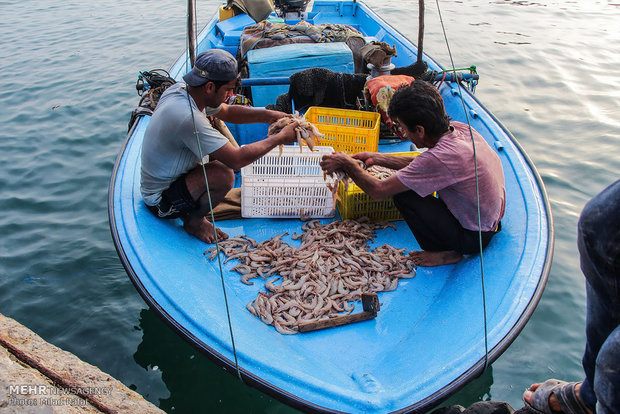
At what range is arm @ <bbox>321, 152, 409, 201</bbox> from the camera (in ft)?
11.3

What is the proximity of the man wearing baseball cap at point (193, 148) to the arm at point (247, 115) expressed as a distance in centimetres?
25

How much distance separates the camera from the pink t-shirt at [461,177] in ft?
10.7

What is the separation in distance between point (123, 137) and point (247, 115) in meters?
4.38

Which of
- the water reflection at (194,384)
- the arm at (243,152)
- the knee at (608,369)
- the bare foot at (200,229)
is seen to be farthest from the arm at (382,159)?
the knee at (608,369)

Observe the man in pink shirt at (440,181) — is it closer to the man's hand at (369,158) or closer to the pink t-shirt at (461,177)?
the pink t-shirt at (461,177)

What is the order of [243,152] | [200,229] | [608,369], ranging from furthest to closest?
1. [200,229]
2. [243,152]
3. [608,369]

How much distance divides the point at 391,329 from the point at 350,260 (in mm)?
785

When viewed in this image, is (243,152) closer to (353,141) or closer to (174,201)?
(174,201)

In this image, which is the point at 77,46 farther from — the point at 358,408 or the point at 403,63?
the point at 358,408

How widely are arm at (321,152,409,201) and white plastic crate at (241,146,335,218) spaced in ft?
1.89

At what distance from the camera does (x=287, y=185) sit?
4.32 m

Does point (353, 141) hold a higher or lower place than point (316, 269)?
higher

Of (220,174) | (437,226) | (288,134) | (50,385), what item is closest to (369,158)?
(288,134)

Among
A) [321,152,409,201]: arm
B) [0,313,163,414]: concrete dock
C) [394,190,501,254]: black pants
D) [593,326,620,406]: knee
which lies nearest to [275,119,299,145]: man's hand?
[321,152,409,201]: arm
